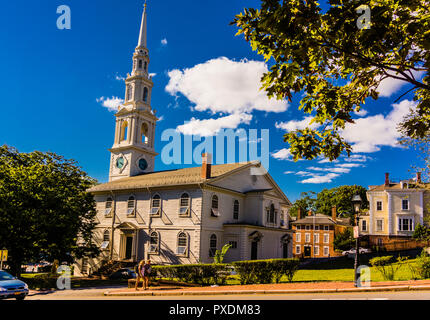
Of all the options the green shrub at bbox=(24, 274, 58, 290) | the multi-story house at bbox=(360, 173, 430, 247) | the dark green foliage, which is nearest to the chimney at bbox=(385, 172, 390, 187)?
the multi-story house at bbox=(360, 173, 430, 247)

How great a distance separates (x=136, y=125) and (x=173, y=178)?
40.9 ft

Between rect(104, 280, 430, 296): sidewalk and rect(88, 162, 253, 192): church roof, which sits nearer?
rect(104, 280, 430, 296): sidewalk

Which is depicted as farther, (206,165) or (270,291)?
(206,165)

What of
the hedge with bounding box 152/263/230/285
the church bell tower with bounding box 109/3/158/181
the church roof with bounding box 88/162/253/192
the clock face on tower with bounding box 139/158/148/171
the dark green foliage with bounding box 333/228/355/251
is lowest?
the dark green foliage with bounding box 333/228/355/251

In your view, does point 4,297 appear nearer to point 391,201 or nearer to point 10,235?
point 10,235

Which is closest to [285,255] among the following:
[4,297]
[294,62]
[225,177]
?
[225,177]

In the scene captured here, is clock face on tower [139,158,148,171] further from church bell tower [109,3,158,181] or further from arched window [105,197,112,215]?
arched window [105,197,112,215]

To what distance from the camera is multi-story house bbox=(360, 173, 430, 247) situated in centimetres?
5212

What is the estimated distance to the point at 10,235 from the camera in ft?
84.6

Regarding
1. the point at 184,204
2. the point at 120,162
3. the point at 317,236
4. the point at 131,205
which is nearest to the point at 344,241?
the point at 317,236

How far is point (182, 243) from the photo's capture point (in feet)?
104

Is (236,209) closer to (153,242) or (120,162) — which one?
(153,242)

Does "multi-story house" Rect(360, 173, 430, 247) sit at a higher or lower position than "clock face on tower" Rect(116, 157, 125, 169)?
lower

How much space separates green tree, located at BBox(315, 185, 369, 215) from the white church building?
44615 millimetres
